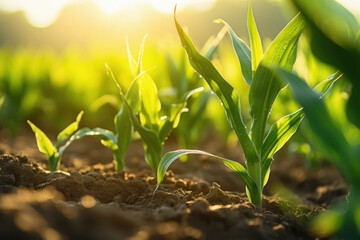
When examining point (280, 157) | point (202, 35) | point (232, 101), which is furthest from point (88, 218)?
point (202, 35)

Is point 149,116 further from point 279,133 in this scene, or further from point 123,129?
point 279,133

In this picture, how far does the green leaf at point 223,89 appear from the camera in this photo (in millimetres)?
1344

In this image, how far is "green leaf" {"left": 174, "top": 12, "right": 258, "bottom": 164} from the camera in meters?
1.34

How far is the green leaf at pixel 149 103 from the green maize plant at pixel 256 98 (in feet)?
1.32

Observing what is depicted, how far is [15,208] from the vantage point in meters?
0.84

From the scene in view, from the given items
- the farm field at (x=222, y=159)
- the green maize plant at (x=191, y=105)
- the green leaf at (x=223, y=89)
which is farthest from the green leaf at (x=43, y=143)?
the green maize plant at (x=191, y=105)

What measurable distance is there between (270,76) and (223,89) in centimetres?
19

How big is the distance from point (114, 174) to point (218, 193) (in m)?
0.68

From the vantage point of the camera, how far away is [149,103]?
→ 176cm

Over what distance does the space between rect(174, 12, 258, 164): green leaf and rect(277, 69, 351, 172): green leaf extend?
421 mm

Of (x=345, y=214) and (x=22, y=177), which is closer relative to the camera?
(x=345, y=214)

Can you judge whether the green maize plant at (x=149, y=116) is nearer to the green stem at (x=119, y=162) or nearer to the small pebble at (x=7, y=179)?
the green stem at (x=119, y=162)

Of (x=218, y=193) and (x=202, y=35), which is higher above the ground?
(x=202, y=35)

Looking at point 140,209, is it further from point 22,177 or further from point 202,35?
point 202,35
